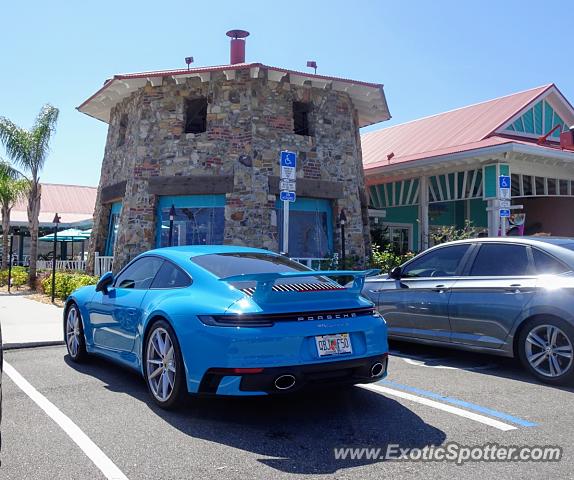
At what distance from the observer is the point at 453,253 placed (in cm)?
712

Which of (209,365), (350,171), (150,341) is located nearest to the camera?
(209,365)

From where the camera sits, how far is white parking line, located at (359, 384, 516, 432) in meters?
4.34

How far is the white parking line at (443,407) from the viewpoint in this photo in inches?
171

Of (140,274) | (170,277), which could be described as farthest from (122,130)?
(170,277)

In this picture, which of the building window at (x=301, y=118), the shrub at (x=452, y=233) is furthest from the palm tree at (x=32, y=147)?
the shrub at (x=452, y=233)

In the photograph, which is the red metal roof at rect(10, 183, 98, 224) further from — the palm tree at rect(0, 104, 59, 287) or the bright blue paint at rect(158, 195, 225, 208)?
the bright blue paint at rect(158, 195, 225, 208)

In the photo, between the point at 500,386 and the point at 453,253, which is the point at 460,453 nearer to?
the point at 500,386

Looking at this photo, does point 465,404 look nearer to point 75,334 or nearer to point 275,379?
point 275,379

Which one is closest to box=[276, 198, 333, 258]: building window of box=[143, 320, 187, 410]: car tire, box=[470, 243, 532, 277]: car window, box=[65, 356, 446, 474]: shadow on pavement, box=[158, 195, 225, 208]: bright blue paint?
box=[158, 195, 225, 208]: bright blue paint

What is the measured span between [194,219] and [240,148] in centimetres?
Result: 224

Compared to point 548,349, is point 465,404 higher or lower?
lower

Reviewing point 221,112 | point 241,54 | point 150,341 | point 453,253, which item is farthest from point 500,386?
point 241,54

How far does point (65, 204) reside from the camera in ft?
114

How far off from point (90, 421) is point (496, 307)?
423 cm
